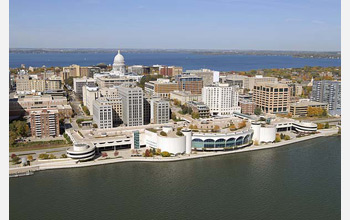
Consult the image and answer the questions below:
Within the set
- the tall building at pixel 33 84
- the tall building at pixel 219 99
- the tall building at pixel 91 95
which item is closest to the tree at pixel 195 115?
the tall building at pixel 219 99

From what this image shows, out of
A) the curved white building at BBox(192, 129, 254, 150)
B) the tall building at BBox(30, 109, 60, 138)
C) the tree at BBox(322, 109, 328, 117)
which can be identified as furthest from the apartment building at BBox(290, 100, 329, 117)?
the tall building at BBox(30, 109, 60, 138)

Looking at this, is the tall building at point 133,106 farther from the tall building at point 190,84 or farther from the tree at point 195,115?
the tall building at point 190,84

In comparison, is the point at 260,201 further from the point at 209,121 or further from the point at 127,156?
the point at 209,121

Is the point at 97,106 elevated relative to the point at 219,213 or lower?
elevated

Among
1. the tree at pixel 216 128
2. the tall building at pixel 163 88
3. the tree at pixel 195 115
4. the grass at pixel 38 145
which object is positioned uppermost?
the tall building at pixel 163 88

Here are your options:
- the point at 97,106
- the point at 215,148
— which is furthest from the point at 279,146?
the point at 97,106

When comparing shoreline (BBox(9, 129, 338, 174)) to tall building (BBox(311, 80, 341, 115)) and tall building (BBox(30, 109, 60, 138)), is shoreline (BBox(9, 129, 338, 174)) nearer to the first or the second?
tall building (BBox(30, 109, 60, 138))

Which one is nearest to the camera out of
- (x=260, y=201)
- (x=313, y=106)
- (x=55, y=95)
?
(x=260, y=201)
